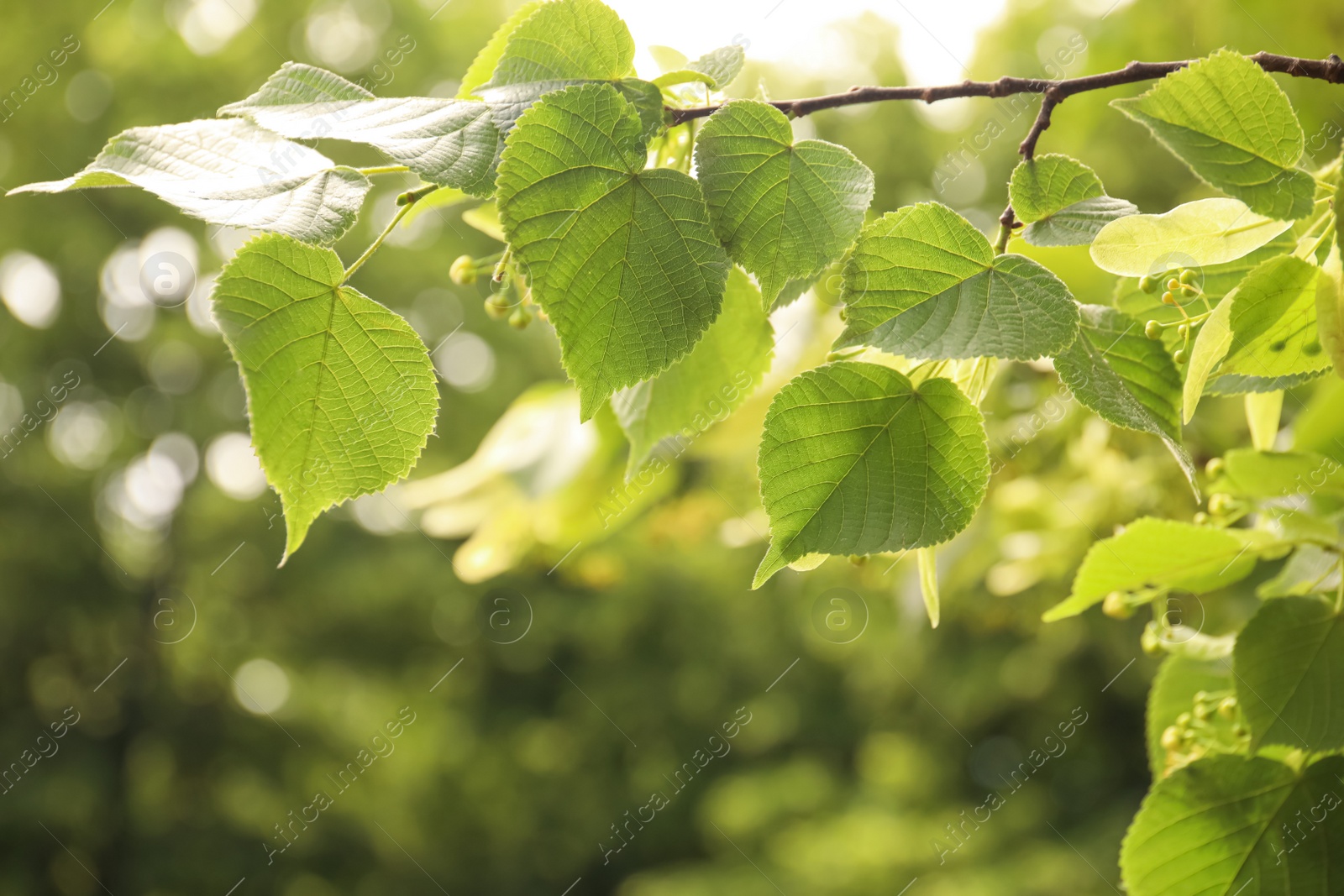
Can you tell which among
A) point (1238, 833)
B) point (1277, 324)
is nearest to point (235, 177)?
point (1277, 324)

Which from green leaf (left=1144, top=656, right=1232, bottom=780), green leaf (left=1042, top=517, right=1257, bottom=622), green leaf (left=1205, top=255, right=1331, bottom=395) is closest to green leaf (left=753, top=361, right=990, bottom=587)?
green leaf (left=1205, top=255, right=1331, bottom=395)

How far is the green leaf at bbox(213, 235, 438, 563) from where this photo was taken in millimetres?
416

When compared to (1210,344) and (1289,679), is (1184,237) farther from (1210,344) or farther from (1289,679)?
(1289,679)

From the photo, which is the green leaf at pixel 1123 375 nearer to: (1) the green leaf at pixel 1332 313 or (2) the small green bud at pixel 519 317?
(1) the green leaf at pixel 1332 313

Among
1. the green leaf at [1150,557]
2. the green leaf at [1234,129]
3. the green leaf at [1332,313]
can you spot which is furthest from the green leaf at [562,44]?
the green leaf at [1150,557]

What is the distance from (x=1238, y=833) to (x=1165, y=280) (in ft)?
1.36

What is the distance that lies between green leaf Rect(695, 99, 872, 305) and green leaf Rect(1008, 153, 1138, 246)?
90mm

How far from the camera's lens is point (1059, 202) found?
18.9 inches

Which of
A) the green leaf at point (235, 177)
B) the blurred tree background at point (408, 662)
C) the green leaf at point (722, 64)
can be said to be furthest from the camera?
the blurred tree background at point (408, 662)

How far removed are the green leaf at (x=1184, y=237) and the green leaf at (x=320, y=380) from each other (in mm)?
340

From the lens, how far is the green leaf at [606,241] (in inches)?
16.3

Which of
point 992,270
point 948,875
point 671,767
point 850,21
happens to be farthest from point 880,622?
point 671,767

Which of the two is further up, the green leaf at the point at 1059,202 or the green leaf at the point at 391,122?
the green leaf at the point at 391,122

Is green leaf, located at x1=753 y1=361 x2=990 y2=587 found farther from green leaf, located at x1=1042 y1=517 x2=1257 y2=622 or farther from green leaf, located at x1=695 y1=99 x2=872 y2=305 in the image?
green leaf, located at x1=1042 y1=517 x2=1257 y2=622
